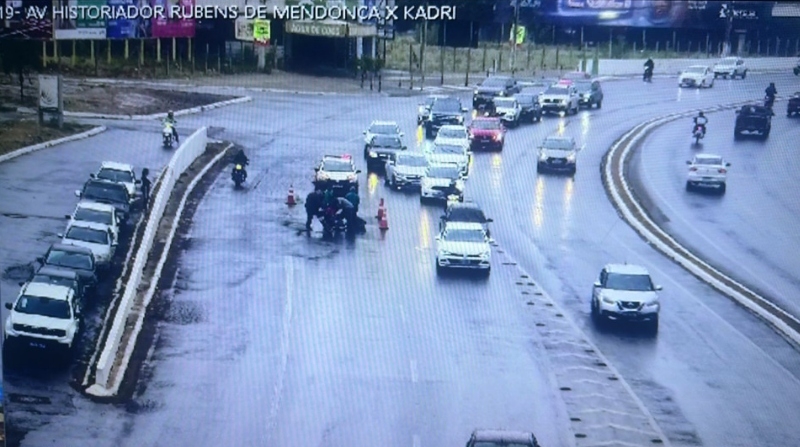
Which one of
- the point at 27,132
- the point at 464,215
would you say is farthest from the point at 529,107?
the point at 27,132

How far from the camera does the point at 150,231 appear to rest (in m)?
33.8

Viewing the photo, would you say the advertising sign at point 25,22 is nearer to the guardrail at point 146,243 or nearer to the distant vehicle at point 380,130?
the guardrail at point 146,243

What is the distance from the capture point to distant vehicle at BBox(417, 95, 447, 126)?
3831cm

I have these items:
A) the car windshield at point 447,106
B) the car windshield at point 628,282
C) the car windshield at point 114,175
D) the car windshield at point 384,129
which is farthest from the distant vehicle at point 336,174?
the car windshield at point 628,282

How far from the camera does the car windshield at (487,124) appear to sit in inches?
→ 1601

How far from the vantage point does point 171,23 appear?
30.7 meters

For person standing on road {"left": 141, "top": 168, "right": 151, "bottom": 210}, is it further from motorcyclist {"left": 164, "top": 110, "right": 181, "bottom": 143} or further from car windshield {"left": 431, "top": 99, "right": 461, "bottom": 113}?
car windshield {"left": 431, "top": 99, "right": 461, "bottom": 113}

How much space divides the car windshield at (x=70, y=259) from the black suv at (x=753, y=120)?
13513mm

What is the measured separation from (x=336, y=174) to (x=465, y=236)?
5.27 m

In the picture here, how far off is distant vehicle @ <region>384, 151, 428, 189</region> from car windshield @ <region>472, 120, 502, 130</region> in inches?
64.7

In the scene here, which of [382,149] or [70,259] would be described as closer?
[70,259]

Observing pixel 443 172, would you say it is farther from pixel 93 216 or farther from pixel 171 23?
pixel 171 23

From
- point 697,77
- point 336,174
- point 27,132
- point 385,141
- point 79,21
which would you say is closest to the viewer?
point 79,21

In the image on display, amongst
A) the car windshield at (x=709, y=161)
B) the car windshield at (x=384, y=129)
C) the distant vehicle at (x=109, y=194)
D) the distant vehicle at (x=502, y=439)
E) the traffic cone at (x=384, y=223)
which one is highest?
the car windshield at (x=709, y=161)
